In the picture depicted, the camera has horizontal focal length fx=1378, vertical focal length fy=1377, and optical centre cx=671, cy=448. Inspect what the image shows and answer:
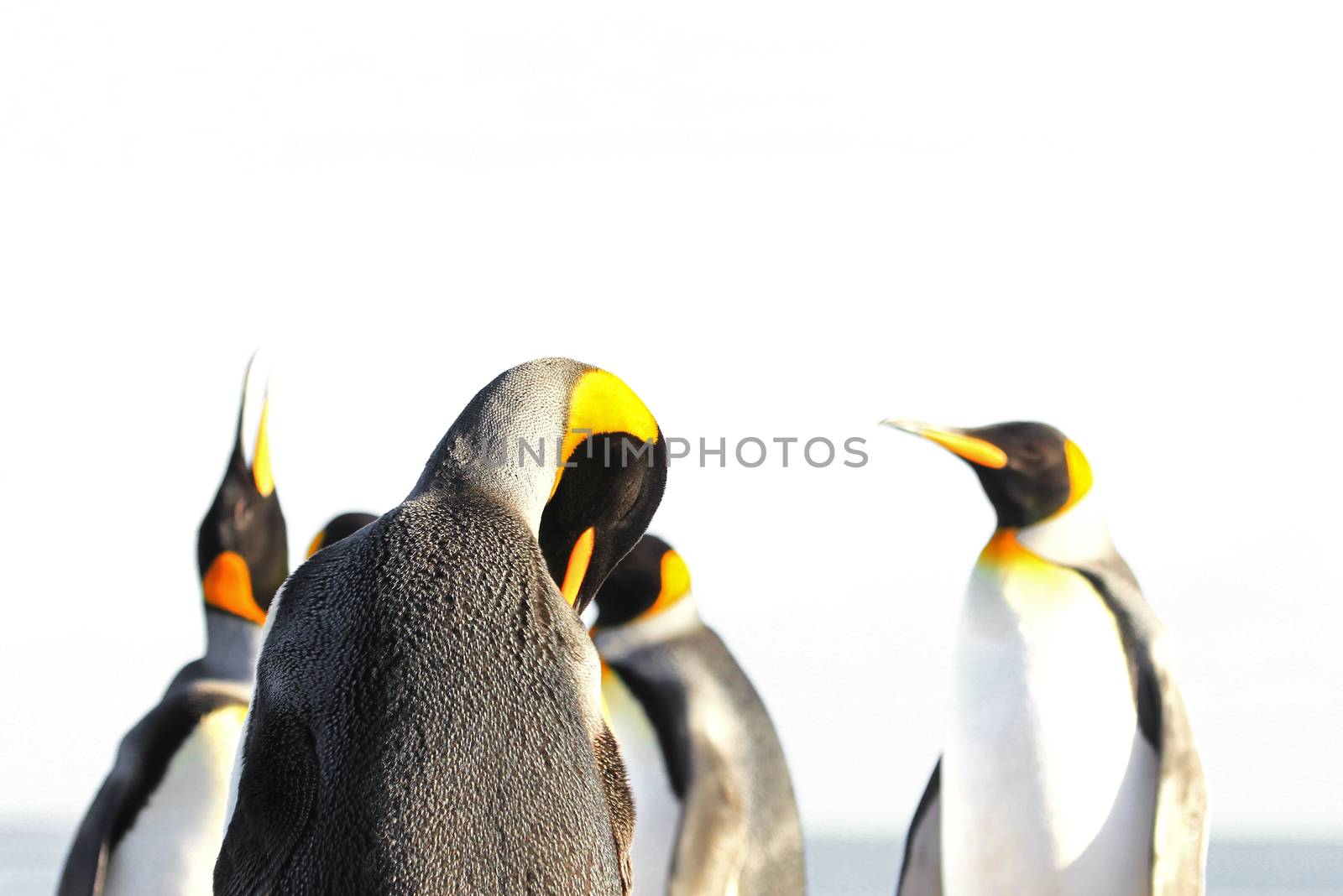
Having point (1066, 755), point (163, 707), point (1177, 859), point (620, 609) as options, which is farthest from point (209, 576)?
point (1177, 859)

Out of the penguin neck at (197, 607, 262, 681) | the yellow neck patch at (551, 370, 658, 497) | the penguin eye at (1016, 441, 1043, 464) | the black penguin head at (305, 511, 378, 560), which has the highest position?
the yellow neck patch at (551, 370, 658, 497)

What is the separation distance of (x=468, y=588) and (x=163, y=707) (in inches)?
158

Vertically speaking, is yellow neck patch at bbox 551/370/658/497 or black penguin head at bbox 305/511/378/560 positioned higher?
yellow neck patch at bbox 551/370/658/497

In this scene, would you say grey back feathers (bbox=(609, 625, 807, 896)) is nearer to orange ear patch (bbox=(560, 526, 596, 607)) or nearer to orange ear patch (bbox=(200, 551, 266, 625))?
orange ear patch (bbox=(200, 551, 266, 625))

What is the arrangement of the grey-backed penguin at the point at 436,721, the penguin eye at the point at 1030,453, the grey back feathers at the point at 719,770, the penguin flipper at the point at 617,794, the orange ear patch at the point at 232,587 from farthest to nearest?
the orange ear patch at the point at 232,587
the penguin eye at the point at 1030,453
the grey back feathers at the point at 719,770
the penguin flipper at the point at 617,794
the grey-backed penguin at the point at 436,721

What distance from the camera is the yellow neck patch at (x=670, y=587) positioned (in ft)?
16.3

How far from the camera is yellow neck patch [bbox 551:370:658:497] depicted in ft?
6.72

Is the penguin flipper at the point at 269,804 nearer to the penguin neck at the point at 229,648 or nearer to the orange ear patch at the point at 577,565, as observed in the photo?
the orange ear patch at the point at 577,565

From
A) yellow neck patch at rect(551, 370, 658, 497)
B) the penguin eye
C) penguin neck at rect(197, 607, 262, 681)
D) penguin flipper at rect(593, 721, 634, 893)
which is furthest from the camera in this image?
penguin neck at rect(197, 607, 262, 681)

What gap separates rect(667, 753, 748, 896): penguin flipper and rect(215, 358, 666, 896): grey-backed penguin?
2.75m

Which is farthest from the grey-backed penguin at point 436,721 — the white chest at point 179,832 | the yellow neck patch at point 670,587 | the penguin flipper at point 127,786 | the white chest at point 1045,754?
the penguin flipper at point 127,786

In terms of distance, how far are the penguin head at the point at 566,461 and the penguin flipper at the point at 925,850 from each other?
3.20 metres

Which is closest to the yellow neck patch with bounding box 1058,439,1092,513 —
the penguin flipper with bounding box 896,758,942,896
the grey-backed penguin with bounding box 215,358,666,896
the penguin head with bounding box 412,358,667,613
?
the penguin flipper with bounding box 896,758,942,896

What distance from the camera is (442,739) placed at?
1.63 meters
